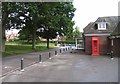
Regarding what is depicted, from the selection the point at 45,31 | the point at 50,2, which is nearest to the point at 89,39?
the point at 50,2

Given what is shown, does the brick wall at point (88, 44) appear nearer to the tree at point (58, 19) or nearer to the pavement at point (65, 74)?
the tree at point (58, 19)

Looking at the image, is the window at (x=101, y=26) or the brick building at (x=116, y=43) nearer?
the brick building at (x=116, y=43)

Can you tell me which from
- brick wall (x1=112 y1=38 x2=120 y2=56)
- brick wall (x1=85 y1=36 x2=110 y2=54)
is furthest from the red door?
brick wall (x1=112 y1=38 x2=120 y2=56)

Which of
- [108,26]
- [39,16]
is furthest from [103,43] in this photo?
[39,16]

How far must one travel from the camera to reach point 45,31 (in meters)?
68.9

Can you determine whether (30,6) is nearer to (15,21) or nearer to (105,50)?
(15,21)

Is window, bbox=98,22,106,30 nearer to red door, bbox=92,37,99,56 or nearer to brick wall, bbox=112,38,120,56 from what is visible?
red door, bbox=92,37,99,56

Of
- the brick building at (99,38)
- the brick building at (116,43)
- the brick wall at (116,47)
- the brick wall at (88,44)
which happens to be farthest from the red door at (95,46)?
the brick wall at (116,47)

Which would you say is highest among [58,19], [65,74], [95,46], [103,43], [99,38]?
[58,19]

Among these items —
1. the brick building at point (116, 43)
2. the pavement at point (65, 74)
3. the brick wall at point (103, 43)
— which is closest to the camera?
the pavement at point (65, 74)

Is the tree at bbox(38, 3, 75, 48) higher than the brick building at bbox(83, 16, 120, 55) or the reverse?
higher

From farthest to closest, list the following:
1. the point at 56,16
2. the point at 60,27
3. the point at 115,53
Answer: the point at 60,27, the point at 56,16, the point at 115,53

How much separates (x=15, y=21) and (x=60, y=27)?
52.3ft

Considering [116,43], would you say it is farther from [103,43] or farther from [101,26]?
[101,26]
